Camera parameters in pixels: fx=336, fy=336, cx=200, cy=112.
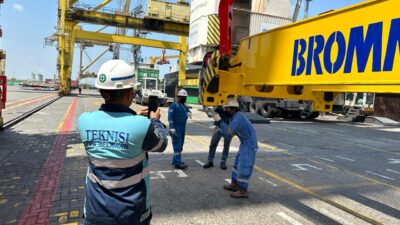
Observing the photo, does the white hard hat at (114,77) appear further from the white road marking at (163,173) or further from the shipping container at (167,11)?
the shipping container at (167,11)

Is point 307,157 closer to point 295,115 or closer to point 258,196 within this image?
point 258,196

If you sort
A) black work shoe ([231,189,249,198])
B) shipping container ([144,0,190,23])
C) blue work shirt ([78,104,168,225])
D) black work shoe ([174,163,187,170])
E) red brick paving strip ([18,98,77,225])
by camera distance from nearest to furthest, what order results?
blue work shirt ([78,104,168,225])
red brick paving strip ([18,98,77,225])
black work shoe ([231,189,249,198])
black work shoe ([174,163,187,170])
shipping container ([144,0,190,23])

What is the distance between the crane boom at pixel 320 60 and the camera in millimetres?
3000

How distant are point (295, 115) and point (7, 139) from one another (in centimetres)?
1746

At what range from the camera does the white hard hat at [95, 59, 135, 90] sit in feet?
7.52

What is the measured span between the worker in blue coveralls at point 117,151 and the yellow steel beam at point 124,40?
32.7 meters

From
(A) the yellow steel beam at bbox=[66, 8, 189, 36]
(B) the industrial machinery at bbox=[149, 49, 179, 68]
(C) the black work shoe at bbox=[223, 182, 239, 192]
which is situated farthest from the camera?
(B) the industrial machinery at bbox=[149, 49, 179, 68]

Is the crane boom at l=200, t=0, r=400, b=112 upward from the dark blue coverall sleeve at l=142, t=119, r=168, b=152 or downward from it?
upward

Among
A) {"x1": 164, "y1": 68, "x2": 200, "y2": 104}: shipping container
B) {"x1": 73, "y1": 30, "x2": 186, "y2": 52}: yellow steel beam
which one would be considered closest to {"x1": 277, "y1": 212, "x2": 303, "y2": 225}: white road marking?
{"x1": 164, "y1": 68, "x2": 200, "y2": 104}: shipping container

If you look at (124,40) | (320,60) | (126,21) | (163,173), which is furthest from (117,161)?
(126,21)

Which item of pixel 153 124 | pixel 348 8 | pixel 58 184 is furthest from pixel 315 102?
pixel 58 184

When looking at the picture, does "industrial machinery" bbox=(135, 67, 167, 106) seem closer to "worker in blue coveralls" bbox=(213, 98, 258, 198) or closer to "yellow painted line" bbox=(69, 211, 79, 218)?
"worker in blue coveralls" bbox=(213, 98, 258, 198)

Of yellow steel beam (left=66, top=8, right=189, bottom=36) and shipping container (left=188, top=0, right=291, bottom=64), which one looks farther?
yellow steel beam (left=66, top=8, right=189, bottom=36)

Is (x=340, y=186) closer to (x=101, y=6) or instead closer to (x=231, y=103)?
(x=231, y=103)
